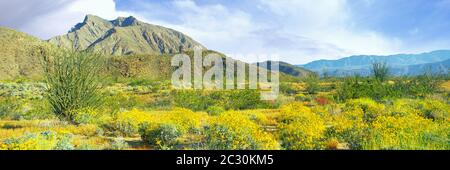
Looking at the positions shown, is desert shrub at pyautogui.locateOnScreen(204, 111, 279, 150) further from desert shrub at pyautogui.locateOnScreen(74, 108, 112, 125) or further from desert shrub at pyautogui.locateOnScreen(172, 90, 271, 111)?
desert shrub at pyautogui.locateOnScreen(172, 90, 271, 111)

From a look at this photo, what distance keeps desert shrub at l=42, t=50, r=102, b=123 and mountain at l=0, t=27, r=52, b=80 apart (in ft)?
220

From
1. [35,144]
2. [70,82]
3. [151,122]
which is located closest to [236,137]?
[151,122]

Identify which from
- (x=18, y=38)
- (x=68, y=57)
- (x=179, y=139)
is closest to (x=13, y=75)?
(x=18, y=38)

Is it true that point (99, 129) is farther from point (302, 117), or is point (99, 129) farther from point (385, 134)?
point (385, 134)

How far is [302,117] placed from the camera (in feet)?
36.7

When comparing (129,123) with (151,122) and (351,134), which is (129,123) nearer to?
(151,122)

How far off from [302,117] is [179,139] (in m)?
4.05

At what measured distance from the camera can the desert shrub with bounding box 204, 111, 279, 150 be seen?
7154 millimetres

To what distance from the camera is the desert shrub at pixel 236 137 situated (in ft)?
23.5

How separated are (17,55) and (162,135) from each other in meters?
82.5

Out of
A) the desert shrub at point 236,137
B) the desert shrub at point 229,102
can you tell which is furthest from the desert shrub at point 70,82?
the desert shrub at point 229,102

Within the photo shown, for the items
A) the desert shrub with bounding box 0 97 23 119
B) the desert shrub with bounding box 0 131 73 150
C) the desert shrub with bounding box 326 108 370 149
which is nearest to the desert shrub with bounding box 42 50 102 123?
the desert shrub with bounding box 0 131 73 150

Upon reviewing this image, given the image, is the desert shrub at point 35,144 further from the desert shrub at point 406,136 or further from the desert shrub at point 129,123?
the desert shrub at point 406,136

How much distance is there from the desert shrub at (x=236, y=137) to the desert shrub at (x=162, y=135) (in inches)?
44.1
